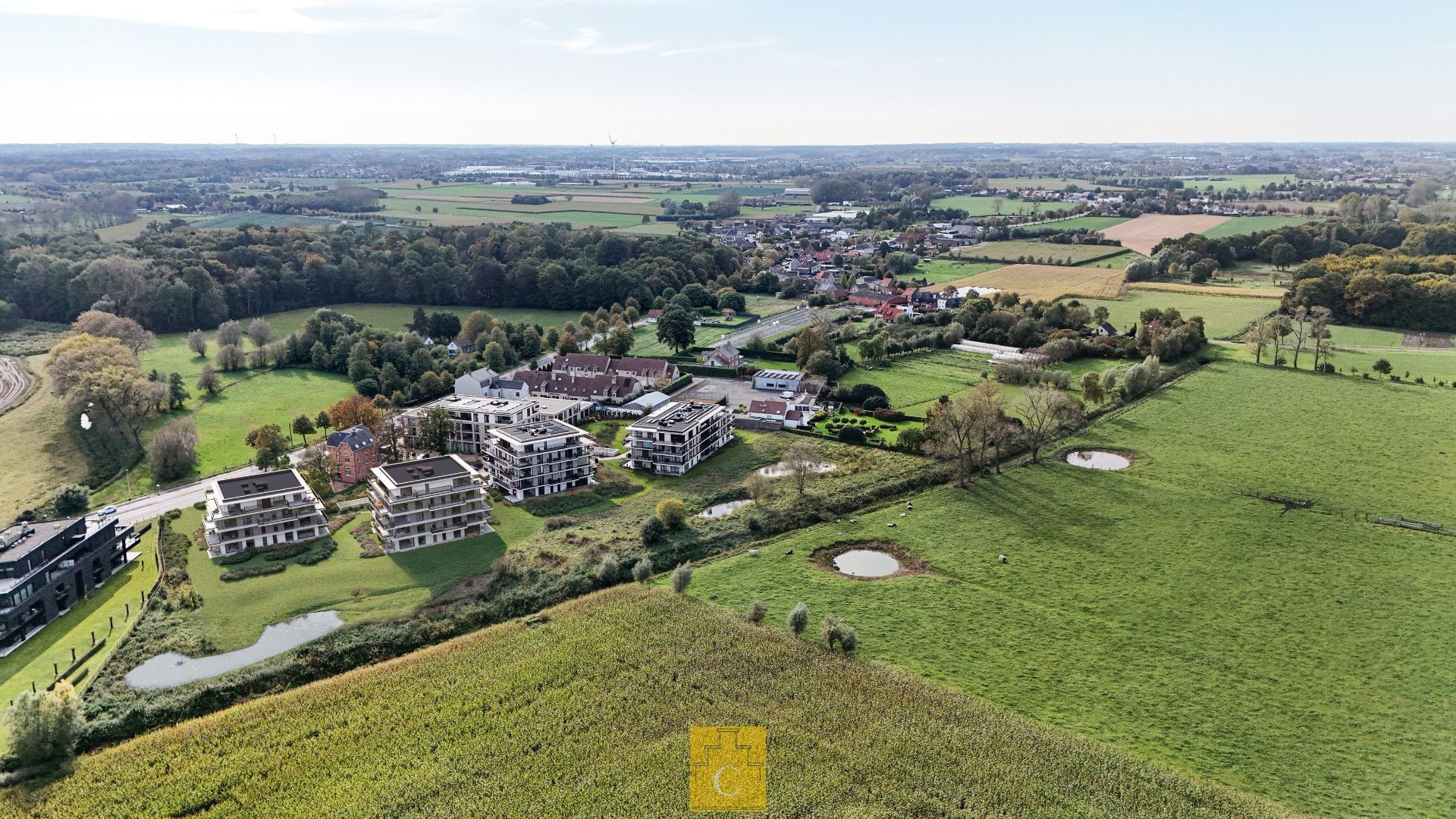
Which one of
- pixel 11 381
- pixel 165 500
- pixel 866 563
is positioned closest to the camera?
pixel 866 563

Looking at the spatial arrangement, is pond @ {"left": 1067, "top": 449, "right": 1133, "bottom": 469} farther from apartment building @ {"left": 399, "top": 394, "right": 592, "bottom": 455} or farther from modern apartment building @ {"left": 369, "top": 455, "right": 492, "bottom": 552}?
modern apartment building @ {"left": 369, "top": 455, "right": 492, "bottom": 552}

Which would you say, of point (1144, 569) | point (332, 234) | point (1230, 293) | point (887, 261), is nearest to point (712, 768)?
point (1144, 569)

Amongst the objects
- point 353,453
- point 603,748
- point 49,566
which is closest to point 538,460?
point 353,453

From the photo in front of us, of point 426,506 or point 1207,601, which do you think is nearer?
point 1207,601

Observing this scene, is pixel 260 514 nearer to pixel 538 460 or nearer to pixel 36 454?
pixel 538 460

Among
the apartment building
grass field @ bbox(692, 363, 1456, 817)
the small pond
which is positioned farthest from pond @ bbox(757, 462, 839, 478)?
the apartment building
